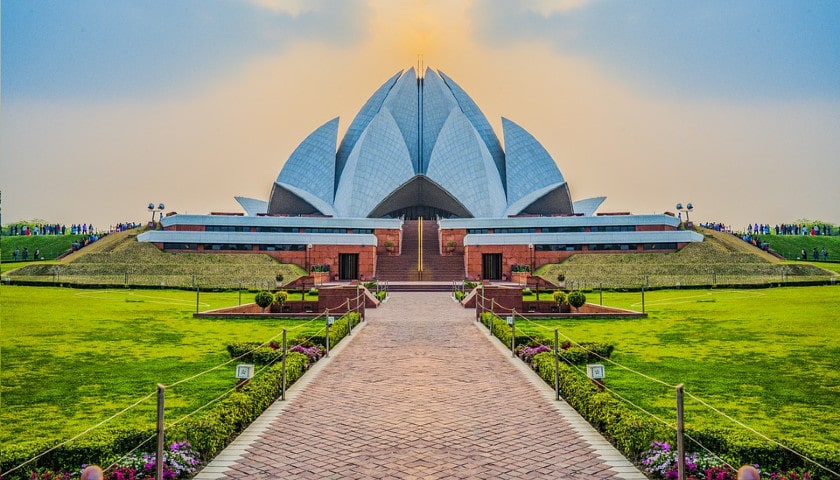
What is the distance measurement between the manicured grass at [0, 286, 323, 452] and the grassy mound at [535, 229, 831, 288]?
1416cm

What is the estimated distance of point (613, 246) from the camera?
1242 inches

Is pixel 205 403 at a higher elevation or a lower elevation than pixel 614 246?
lower

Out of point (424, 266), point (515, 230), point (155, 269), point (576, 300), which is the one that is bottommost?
point (576, 300)

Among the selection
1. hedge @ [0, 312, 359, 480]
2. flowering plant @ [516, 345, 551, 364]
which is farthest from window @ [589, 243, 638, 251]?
hedge @ [0, 312, 359, 480]

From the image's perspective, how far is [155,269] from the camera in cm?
2628

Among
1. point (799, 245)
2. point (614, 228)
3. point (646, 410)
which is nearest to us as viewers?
point (646, 410)

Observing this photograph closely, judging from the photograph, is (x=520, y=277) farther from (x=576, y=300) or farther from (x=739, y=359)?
(x=739, y=359)

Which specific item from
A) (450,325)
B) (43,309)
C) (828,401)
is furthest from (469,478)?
(43,309)

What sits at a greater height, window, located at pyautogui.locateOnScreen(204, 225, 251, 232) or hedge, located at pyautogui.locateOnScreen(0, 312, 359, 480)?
window, located at pyautogui.locateOnScreen(204, 225, 251, 232)

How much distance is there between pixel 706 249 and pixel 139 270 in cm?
2570

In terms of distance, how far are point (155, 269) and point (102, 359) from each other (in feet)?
61.8

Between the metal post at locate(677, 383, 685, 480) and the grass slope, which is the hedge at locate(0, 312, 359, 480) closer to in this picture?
the metal post at locate(677, 383, 685, 480)

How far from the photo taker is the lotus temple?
31250 millimetres

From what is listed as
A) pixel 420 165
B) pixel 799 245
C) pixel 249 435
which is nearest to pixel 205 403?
pixel 249 435
